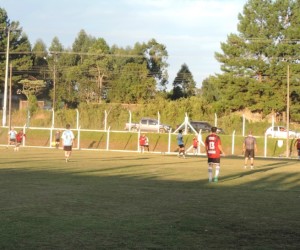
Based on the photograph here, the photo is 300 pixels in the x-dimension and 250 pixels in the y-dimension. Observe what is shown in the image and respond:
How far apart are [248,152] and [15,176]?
37.5 ft

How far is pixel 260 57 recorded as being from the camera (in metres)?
64.2

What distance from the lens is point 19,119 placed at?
6431cm

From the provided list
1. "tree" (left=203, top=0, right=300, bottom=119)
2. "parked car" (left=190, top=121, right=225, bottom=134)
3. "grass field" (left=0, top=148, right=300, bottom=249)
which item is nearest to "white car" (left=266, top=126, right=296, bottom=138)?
"parked car" (left=190, top=121, right=225, bottom=134)

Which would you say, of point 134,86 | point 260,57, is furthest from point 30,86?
point 260,57

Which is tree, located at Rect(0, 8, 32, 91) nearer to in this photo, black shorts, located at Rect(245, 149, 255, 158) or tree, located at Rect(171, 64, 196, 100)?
tree, located at Rect(171, 64, 196, 100)

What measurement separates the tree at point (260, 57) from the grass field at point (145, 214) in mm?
46057

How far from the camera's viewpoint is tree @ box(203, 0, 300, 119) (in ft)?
206

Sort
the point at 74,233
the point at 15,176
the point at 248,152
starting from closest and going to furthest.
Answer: the point at 74,233 < the point at 15,176 < the point at 248,152

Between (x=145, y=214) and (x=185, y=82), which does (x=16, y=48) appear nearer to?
(x=185, y=82)

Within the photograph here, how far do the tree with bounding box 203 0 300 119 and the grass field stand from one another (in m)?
46.1

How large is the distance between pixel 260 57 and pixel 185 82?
99.0ft

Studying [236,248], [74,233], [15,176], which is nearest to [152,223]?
[74,233]

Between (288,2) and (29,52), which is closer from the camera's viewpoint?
(288,2)

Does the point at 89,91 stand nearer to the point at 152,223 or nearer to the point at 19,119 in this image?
the point at 19,119
